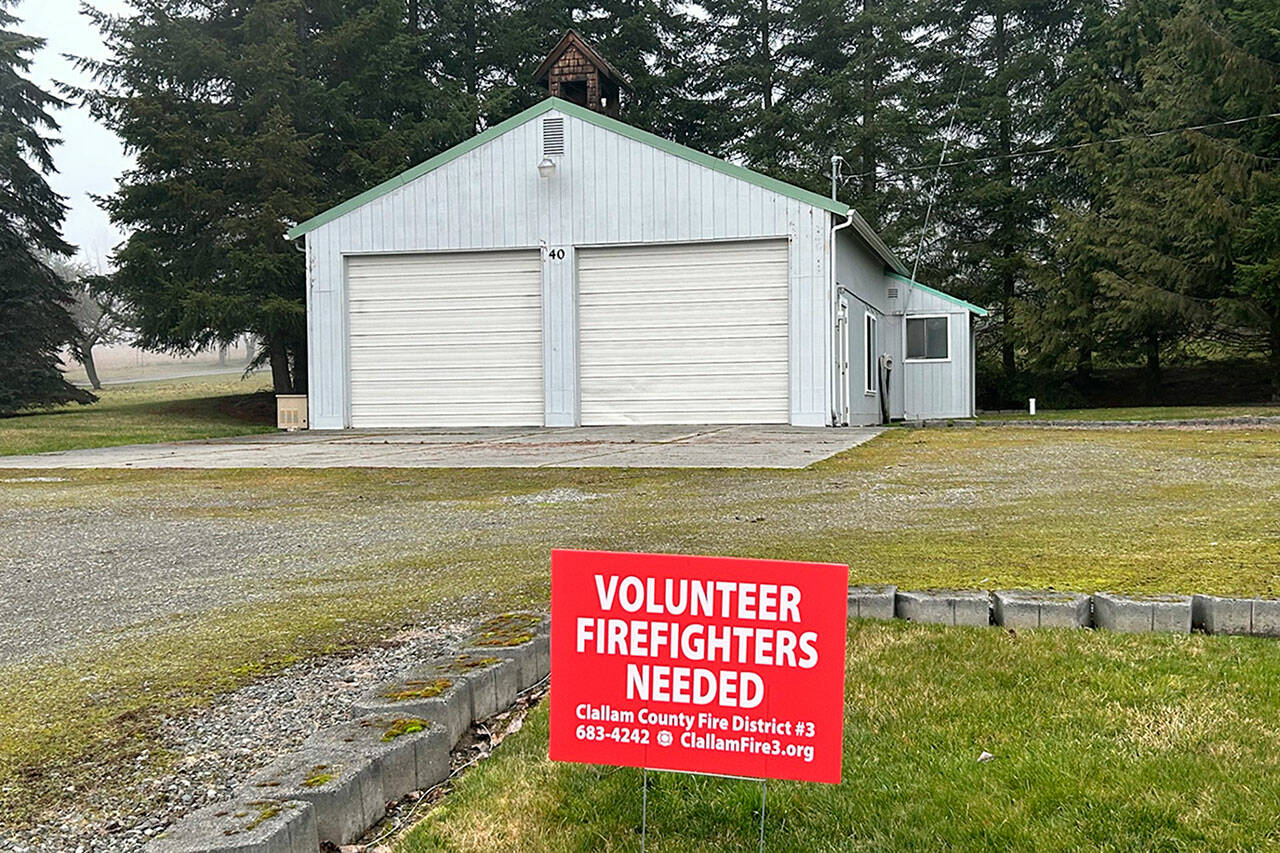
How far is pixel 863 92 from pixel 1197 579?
97.8ft

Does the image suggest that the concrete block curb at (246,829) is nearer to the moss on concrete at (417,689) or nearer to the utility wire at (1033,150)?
the moss on concrete at (417,689)

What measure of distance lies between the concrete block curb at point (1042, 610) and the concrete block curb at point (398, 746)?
1849 millimetres

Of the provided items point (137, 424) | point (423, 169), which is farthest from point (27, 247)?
point (423, 169)

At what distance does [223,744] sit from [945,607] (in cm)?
221

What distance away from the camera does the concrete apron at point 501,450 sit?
10.1m

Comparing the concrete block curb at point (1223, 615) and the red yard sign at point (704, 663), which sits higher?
the red yard sign at point (704, 663)

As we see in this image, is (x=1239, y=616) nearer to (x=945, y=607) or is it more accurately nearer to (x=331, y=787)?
(x=945, y=607)

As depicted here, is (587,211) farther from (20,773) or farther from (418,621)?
(20,773)

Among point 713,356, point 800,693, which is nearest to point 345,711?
point 800,693

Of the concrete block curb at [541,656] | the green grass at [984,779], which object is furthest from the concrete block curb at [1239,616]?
the concrete block curb at [541,656]

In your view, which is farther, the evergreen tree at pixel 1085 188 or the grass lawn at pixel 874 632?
the evergreen tree at pixel 1085 188

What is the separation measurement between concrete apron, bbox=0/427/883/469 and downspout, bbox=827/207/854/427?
0.75 meters

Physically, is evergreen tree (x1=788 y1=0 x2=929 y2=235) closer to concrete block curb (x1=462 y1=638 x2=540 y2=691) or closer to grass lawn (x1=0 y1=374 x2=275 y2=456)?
grass lawn (x1=0 y1=374 x2=275 y2=456)

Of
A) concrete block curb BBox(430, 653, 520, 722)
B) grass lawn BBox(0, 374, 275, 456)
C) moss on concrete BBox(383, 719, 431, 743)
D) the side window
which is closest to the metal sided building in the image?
grass lawn BBox(0, 374, 275, 456)
